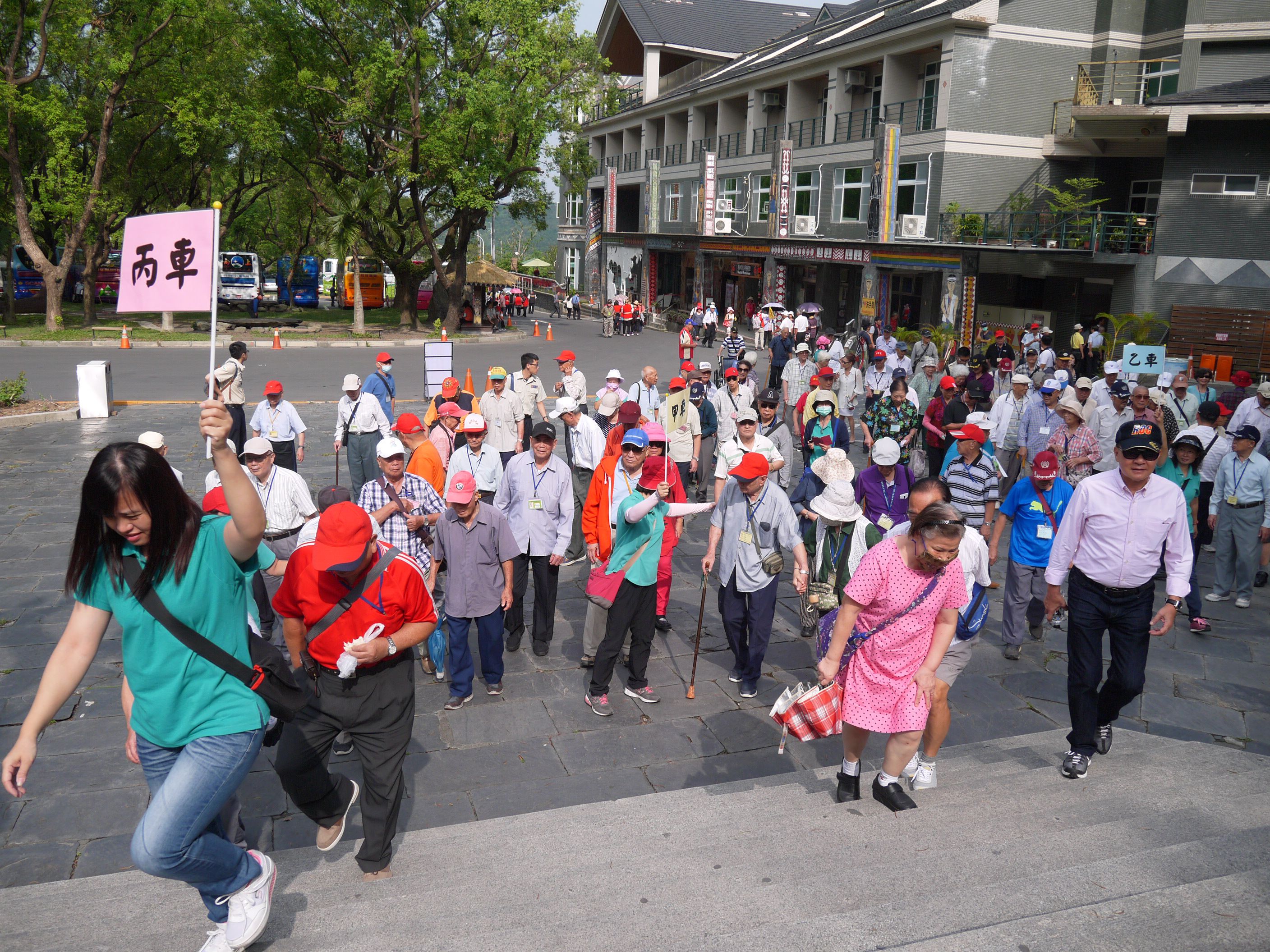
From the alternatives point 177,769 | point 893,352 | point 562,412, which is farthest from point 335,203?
point 177,769

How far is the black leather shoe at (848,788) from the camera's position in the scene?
454 centimetres

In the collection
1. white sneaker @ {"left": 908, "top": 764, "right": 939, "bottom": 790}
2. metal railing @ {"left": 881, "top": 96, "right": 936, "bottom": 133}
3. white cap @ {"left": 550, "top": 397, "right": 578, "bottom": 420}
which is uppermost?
metal railing @ {"left": 881, "top": 96, "right": 936, "bottom": 133}

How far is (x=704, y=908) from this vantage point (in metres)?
3.53

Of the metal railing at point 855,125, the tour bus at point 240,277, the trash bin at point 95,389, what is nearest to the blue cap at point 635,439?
the trash bin at point 95,389

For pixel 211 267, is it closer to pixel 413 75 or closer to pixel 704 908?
pixel 704 908

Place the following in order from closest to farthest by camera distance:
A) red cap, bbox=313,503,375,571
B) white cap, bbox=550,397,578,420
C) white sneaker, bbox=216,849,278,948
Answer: white sneaker, bbox=216,849,278,948 → red cap, bbox=313,503,375,571 → white cap, bbox=550,397,578,420

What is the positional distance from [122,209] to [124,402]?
17372 mm

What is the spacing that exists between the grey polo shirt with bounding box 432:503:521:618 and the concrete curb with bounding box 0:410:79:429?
13733mm

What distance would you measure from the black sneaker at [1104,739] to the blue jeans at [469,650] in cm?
361

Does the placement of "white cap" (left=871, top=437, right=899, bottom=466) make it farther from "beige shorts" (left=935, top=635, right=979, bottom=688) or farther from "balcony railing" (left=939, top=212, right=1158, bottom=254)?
"balcony railing" (left=939, top=212, right=1158, bottom=254)

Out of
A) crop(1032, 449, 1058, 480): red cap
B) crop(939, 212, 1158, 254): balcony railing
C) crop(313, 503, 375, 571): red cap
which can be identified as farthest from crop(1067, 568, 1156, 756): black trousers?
crop(939, 212, 1158, 254): balcony railing

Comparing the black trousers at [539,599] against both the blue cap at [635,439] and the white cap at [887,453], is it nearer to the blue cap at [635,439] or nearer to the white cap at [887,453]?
the blue cap at [635,439]

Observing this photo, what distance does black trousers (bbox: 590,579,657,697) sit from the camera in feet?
19.7

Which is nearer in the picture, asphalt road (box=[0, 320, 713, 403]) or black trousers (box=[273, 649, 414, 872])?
black trousers (box=[273, 649, 414, 872])
